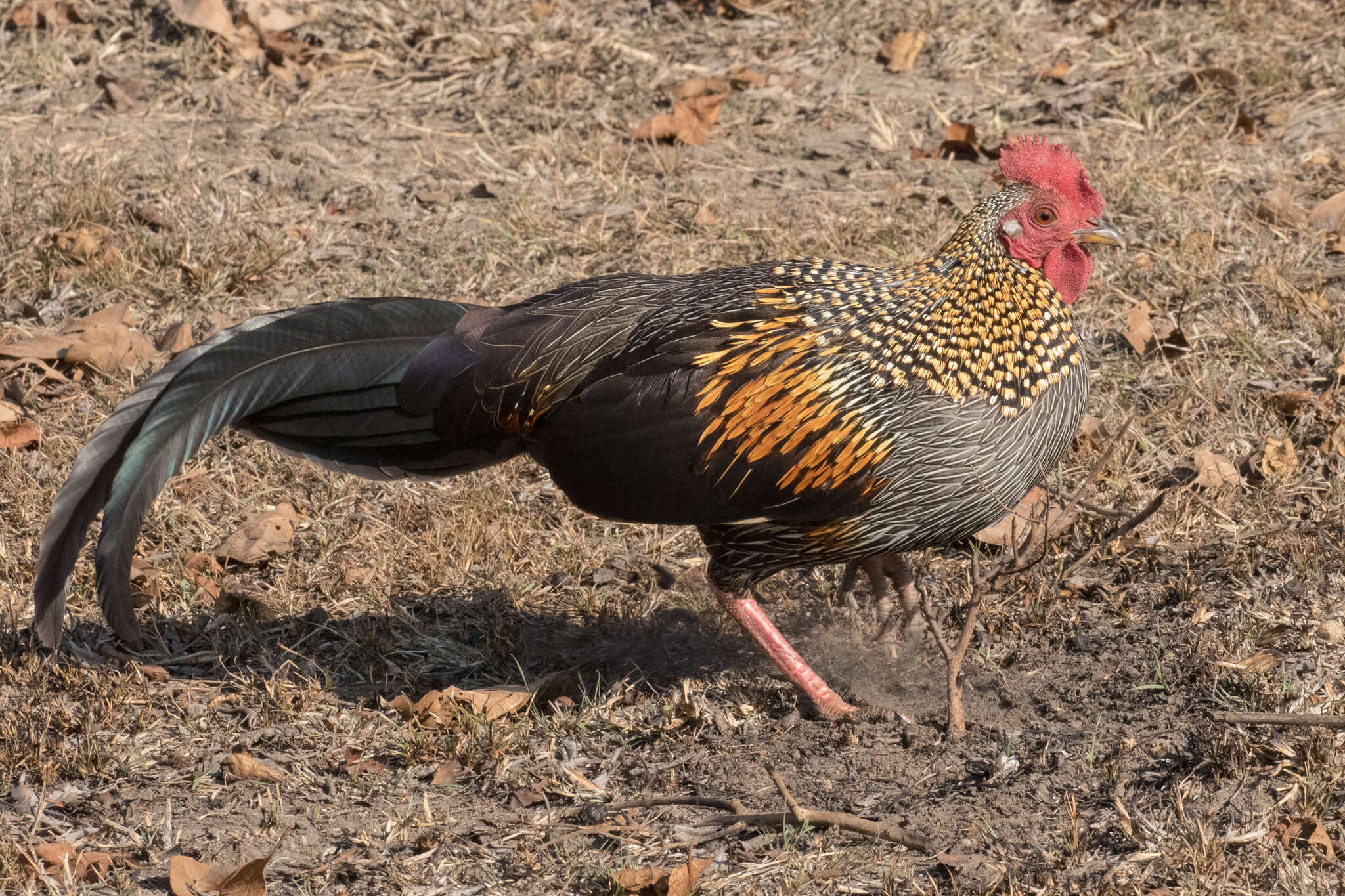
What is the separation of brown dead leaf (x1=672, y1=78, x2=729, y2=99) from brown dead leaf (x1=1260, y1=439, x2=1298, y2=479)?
12.7ft

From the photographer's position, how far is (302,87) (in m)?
8.15

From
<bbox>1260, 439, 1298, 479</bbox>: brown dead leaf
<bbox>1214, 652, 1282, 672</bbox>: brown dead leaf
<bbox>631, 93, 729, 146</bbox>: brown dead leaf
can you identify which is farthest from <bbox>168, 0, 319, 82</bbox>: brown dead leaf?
<bbox>1214, 652, 1282, 672</bbox>: brown dead leaf

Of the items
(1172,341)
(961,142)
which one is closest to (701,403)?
(1172,341)

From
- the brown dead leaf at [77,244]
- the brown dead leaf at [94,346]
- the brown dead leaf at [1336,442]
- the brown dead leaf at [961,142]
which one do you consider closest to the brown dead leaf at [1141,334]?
the brown dead leaf at [1336,442]

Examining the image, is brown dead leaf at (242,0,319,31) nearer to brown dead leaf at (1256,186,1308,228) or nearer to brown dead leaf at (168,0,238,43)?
brown dead leaf at (168,0,238,43)

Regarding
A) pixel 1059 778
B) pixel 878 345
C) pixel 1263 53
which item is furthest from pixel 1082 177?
pixel 1263 53

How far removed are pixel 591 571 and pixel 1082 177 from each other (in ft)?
7.64

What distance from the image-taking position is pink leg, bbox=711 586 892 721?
4438 mm

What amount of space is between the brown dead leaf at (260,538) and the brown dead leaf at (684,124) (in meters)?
3.26

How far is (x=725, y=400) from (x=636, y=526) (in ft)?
5.04

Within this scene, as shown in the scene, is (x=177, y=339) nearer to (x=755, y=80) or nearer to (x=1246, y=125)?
(x=755, y=80)

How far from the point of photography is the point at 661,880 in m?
3.62

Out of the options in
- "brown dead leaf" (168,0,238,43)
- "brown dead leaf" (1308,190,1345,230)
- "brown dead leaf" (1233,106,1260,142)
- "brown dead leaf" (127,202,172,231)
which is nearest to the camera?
"brown dead leaf" (1308,190,1345,230)

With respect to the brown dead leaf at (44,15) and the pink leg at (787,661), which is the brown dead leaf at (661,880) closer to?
the pink leg at (787,661)
